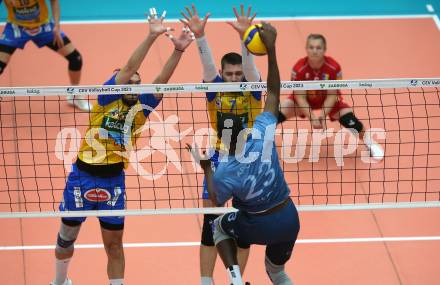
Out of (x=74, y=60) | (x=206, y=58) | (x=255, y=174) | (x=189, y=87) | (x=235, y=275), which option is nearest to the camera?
(x=255, y=174)

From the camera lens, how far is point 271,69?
6449mm

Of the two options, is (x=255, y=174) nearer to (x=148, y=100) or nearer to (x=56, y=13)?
(x=148, y=100)

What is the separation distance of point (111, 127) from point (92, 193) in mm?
632

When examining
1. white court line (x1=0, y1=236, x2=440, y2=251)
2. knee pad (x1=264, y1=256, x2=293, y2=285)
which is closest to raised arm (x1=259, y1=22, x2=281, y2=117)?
knee pad (x1=264, y1=256, x2=293, y2=285)

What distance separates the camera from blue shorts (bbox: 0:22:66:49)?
1102 centimetres

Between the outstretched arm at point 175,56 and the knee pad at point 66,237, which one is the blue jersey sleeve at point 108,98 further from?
the knee pad at point 66,237

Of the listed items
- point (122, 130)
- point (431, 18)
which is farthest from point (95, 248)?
point (431, 18)

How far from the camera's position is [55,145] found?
10.5 meters

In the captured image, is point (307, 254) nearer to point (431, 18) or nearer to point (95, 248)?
point (95, 248)

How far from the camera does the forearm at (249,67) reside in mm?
7340

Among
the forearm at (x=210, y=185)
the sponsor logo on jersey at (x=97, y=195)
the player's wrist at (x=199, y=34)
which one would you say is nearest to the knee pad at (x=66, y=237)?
the sponsor logo on jersey at (x=97, y=195)

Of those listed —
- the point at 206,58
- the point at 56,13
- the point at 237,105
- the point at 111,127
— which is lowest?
the point at 111,127

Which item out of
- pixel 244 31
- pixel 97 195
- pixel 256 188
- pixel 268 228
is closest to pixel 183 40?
pixel 244 31

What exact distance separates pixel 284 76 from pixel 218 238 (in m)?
6.13
